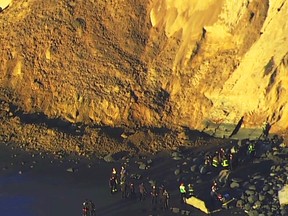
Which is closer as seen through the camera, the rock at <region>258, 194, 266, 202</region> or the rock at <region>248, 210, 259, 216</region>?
the rock at <region>248, 210, 259, 216</region>

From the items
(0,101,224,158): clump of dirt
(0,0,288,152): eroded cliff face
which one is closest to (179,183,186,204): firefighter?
(0,101,224,158): clump of dirt

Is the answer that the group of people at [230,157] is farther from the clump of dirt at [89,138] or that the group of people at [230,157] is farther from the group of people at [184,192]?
the clump of dirt at [89,138]

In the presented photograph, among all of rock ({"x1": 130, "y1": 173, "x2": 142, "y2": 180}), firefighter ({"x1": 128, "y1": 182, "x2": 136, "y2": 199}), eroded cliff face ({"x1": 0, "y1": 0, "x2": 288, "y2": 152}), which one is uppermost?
eroded cliff face ({"x1": 0, "y1": 0, "x2": 288, "y2": 152})

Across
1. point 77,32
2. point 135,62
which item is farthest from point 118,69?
point 77,32

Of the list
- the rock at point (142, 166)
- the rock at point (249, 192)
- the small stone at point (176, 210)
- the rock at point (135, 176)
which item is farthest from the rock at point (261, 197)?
the rock at point (142, 166)

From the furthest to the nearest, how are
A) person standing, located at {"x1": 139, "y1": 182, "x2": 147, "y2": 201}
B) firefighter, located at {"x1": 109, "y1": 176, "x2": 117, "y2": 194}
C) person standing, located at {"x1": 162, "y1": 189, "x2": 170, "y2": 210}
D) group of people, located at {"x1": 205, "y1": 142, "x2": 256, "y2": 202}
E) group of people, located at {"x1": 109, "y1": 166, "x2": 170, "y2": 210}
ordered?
group of people, located at {"x1": 205, "y1": 142, "x2": 256, "y2": 202}
firefighter, located at {"x1": 109, "y1": 176, "x2": 117, "y2": 194}
person standing, located at {"x1": 139, "y1": 182, "x2": 147, "y2": 201}
group of people, located at {"x1": 109, "y1": 166, "x2": 170, "y2": 210}
person standing, located at {"x1": 162, "y1": 189, "x2": 170, "y2": 210}

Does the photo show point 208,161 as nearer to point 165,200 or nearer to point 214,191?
point 214,191

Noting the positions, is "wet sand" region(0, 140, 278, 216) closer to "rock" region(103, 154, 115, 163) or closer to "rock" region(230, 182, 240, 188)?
"rock" region(103, 154, 115, 163)
